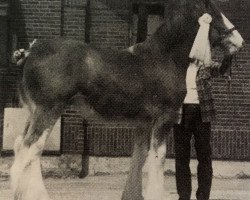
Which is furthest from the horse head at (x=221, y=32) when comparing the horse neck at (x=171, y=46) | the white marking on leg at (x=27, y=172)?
the white marking on leg at (x=27, y=172)

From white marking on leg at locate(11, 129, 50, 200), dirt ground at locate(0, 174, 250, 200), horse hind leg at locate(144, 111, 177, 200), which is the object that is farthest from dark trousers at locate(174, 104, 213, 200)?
white marking on leg at locate(11, 129, 50, 200)

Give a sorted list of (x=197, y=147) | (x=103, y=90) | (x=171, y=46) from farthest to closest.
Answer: (x=197, y=147) < (x=171, y=46) < (x=103, y=90)

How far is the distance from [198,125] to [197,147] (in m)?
0.29

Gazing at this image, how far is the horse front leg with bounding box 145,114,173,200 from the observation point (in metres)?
7.01

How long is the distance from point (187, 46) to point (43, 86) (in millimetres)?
1783

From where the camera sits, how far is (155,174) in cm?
705

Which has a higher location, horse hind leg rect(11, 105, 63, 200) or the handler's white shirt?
the handler's white shirt

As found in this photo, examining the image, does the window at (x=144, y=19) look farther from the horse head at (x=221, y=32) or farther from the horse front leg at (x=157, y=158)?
the horse front leg at (x=157, y=158)

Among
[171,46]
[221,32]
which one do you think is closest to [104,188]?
[171,46]

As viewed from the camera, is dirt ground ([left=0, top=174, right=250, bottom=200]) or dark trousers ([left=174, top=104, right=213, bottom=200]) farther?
dirt ground ([left=0, top=174, right=250, bottom=200])

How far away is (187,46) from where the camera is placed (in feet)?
24.0

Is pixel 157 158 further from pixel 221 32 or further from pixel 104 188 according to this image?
pixel 104 188

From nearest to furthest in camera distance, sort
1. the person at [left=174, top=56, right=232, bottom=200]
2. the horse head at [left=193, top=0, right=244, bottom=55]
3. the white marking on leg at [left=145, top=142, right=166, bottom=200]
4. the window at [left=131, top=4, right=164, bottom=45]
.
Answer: the white marking on leg at [left=145, top=142, right=166, bottom=200]
the horse head at [left=193, top=0, right=244, bottom=55]
the person at [left=174, top=56, right=232, bottom=200]
the window at [left=131, top=4, right=164, bottom=45]

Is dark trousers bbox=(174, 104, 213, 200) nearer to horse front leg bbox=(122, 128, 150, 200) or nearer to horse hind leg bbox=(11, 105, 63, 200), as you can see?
horse front leg bbox=(122, 128, 150, 200)
